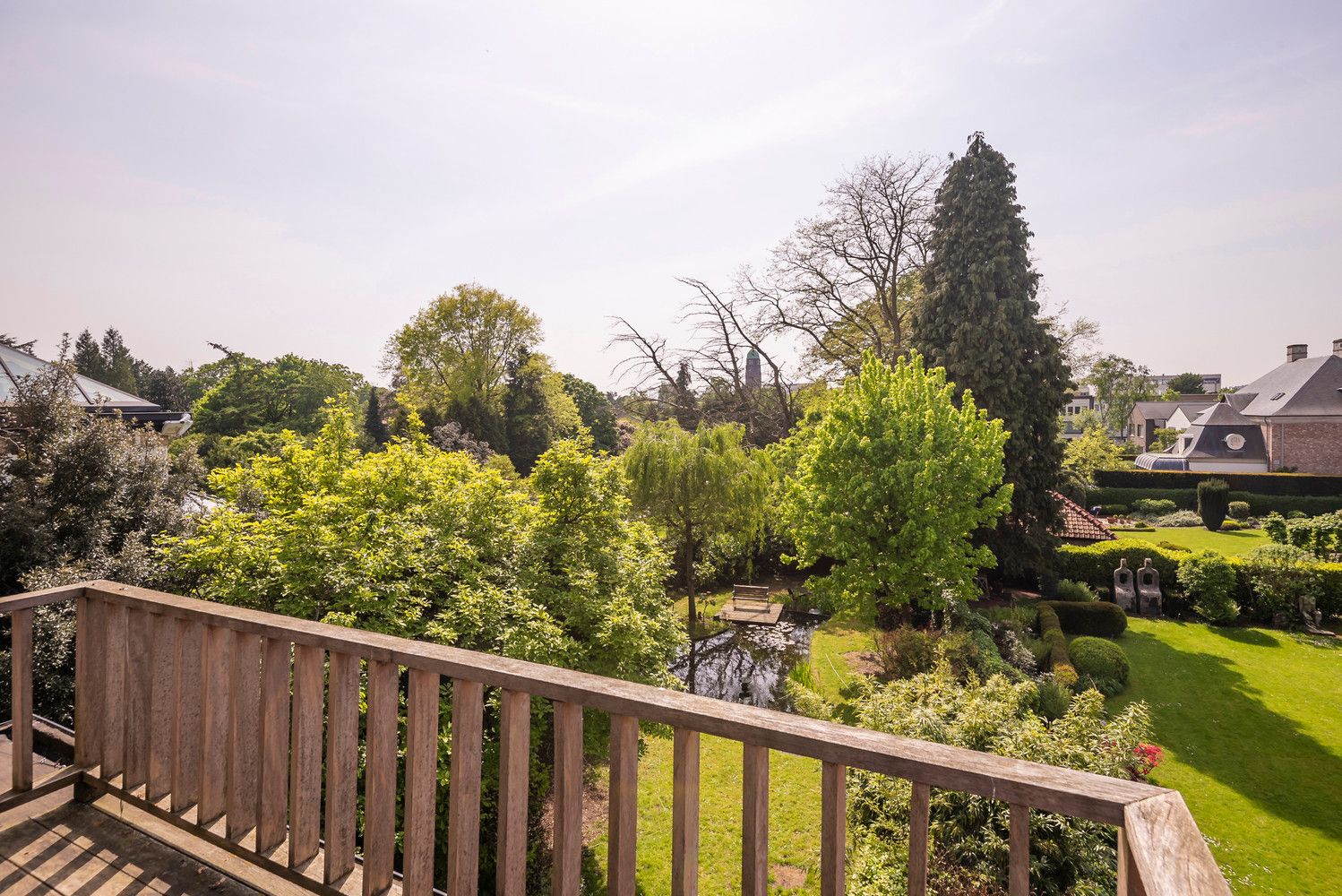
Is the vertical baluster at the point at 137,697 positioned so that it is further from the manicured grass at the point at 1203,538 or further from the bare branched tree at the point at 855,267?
the manicured grass at the point at 1203,538

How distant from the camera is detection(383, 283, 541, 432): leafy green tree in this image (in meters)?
34.6

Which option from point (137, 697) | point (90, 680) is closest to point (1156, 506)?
point (137, 697)

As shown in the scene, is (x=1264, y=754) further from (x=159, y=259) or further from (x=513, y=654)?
(x=159, y=259)

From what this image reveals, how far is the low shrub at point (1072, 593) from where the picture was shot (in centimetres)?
1587

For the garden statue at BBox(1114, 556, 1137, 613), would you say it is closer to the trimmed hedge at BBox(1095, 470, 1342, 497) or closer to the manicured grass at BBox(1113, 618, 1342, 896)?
the manicured grass at BBox(1113, 618, 1342, 896)

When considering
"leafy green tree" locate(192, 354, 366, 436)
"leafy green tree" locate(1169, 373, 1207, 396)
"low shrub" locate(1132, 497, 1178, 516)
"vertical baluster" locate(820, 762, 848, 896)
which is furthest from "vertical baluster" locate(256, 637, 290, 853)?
"leafy green tree" locate(1169, 373, 1207, 396)

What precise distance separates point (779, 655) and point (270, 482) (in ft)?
34.0

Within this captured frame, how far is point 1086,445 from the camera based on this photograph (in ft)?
102

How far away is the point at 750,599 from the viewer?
1722cm

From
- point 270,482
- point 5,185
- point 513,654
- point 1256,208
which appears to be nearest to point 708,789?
point 513,654

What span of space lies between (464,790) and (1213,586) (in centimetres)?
1960

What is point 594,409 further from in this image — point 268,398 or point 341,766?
point 341,766

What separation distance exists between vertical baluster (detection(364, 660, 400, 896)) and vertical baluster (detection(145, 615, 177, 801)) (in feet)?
3.45

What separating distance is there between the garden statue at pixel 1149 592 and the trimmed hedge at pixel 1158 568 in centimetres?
35
